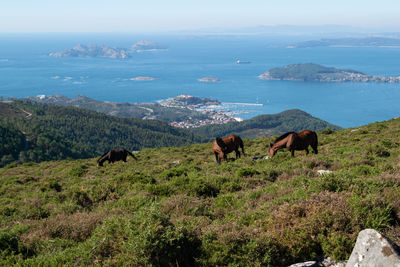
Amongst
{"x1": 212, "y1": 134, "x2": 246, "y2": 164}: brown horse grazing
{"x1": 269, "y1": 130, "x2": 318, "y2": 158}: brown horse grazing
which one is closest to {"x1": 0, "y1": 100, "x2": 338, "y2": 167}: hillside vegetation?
{"x1": 212, "y1": 134, "x2": 246, "y2": 164}: brown horse grazing

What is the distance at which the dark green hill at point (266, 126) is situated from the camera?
474 ft

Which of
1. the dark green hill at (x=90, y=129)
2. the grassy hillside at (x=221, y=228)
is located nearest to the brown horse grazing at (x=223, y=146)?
the grassy hillside at (x=221, y=228)

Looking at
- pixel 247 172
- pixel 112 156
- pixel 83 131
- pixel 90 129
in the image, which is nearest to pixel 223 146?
pixel 247 172

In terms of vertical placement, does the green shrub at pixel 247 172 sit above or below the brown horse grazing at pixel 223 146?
above

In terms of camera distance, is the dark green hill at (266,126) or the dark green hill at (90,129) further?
the dark green hill at (266,126)

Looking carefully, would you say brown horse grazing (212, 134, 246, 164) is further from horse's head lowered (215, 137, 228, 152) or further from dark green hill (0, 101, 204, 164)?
dark green hill (0, 101, 204, 164)

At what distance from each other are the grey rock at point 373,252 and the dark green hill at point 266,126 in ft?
450

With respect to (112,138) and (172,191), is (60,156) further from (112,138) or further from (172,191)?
(172,191)

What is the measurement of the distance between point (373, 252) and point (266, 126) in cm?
15532

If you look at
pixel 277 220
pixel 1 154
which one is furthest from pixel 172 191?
pixel 1 154

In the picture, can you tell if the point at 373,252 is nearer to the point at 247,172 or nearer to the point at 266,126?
the point at 247,172

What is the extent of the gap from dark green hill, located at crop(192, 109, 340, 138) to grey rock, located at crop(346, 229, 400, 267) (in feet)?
450

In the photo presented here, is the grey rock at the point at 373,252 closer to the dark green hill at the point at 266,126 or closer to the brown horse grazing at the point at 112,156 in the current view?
the brown horse grazing at the point at 112,156

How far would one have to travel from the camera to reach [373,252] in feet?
12.9
